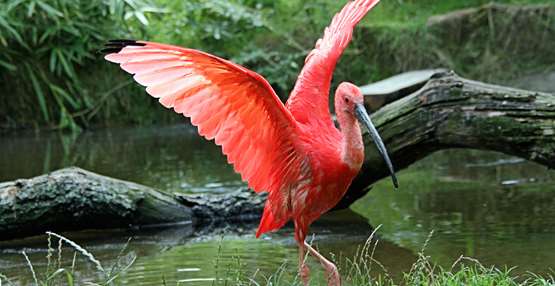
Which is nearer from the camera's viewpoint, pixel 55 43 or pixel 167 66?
pixel 167 66

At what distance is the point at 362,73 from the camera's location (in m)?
13.9

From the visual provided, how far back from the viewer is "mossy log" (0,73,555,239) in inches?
260

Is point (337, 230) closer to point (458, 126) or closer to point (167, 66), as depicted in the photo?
point (458, 126)

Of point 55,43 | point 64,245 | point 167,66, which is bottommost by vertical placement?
point 64,245

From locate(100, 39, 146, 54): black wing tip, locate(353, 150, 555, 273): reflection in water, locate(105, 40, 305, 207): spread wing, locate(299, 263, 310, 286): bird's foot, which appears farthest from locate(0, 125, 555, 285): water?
locate(100, 39, 146, 54): black wing tip

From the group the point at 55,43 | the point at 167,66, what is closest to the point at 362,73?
the point at 55,43

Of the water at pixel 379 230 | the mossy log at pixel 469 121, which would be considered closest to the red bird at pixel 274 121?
the water at pixel 379 230

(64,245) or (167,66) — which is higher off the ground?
(167,66)

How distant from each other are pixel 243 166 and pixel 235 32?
9177 mm

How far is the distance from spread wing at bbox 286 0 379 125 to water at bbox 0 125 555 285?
0.85 m

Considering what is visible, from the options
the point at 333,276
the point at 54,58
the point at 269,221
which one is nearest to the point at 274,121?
the point at 269,221

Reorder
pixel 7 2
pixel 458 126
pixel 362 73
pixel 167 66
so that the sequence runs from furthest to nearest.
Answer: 1. pixel 362 73
2. pixel 7 2
3. pixel 458 126
4. pixel 167 66

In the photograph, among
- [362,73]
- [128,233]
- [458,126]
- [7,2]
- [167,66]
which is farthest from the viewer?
[362,73]

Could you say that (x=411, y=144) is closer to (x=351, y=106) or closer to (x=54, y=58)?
(x=351, y=106)
